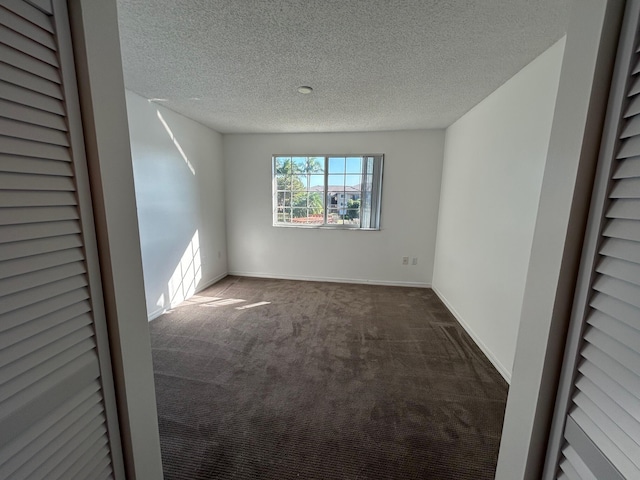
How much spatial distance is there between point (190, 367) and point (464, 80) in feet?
10.5

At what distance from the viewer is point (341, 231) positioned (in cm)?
391

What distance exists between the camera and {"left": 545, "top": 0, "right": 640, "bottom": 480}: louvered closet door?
50 centimetres

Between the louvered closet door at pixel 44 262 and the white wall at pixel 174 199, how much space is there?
7.09ft

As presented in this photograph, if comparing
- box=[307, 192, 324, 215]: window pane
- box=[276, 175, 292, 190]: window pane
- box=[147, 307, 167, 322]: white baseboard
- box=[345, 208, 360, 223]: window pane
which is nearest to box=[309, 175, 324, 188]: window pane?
box=[307, 192, 324, 215]: window pane

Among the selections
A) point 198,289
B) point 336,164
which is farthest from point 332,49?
point 198,289

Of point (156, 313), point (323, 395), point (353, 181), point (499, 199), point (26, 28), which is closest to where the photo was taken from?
point (26, 28)

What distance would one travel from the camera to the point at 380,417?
156cm

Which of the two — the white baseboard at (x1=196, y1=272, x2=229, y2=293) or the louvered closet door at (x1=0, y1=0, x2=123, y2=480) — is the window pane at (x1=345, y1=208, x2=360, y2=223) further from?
the louvered closet door at (x1=0, y1=0, x2=123, y2=480)

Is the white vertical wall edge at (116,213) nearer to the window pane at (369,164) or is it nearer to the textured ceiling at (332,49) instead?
the textured ceiling at (332,49)

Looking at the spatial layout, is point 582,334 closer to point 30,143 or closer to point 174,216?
point 30,143

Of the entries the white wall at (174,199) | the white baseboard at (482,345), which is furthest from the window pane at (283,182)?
the white baseboard at (482,345)

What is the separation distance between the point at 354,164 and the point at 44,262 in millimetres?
3595

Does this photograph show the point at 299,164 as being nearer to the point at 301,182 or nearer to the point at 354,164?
the point at 301,182

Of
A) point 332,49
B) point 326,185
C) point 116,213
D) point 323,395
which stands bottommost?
point 323,395
